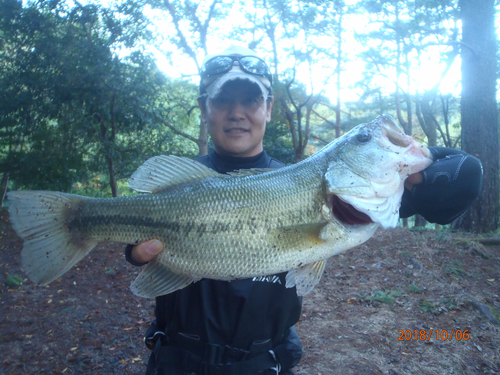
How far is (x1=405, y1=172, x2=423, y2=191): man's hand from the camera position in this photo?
7.50 feet

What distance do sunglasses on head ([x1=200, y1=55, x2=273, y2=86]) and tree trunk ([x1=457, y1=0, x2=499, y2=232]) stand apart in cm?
799

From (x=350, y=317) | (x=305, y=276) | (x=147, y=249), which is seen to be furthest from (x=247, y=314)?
(x=350, y=317)

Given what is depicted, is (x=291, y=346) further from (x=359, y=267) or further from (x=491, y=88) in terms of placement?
(x=491, y=88)

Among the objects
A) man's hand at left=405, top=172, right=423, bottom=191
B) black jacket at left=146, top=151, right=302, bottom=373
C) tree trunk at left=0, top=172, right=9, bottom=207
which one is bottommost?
tree trunk at left=0, top=172, right=9, bottom=207

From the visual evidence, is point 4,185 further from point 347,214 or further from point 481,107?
point 481,107

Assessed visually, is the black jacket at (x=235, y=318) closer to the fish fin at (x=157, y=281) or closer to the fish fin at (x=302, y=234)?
the fish fin at (x=157, y=281)

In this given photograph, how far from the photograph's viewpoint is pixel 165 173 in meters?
2.35

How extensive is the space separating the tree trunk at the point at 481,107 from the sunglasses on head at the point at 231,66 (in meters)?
7.99

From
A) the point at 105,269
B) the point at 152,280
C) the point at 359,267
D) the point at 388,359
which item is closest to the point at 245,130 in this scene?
the point at 152,280

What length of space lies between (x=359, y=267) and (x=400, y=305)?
6.19ft

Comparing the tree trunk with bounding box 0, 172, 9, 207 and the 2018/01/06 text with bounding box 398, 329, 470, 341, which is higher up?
the tree trunk with bounding box 0, 172, 9, 207

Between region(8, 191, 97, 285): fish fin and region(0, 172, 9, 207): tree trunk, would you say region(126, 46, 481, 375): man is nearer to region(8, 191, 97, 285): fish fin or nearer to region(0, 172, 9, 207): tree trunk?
region(8, 191, 97, 285): fish fin

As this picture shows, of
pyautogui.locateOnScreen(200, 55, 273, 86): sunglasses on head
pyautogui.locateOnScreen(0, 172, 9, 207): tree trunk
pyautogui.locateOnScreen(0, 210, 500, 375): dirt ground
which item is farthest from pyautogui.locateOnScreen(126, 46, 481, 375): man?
pyautogui.locateOnScreen(0, 172, 9, 207): tree trunk

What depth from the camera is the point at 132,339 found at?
5.14 metres
